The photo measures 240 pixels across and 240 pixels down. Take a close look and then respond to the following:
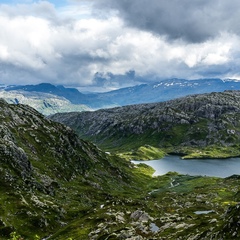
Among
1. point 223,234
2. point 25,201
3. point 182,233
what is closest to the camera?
point 223,234

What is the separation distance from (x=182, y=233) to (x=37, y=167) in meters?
114

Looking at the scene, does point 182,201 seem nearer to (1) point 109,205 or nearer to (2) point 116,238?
(1) point 109,205

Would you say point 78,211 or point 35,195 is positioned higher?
point 35,195

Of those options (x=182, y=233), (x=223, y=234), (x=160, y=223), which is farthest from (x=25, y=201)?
(x=223, y=234)

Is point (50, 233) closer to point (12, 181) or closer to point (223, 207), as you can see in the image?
point (12, 181)

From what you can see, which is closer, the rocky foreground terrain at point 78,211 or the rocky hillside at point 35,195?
the rocky foreground terrain at point 78,211

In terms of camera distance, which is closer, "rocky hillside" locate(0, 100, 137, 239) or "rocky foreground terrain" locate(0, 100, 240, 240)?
"rocky foreground terrain" locate(0, 100, 240, 240)

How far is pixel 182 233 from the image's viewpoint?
92812 mm

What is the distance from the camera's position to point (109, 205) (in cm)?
15962

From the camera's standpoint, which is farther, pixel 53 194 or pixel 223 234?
pixel 53 194

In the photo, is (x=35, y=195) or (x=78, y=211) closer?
(x=35, y=195)

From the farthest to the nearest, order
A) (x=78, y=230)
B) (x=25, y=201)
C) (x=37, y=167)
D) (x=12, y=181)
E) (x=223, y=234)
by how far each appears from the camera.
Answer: (x=37, y=167) → (x=12, y=181) → (x=25, y=201) → (x=78, y=230) → (x=223, y=234)

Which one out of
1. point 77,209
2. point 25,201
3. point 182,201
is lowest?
point 182,201

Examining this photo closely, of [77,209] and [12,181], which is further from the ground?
[12,181]
